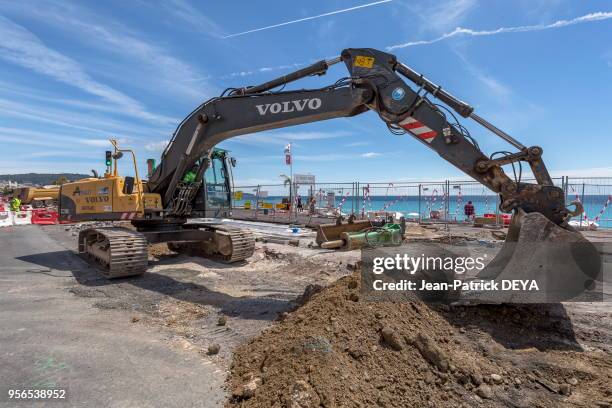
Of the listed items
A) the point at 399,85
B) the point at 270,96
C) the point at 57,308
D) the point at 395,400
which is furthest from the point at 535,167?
the point at 57,308

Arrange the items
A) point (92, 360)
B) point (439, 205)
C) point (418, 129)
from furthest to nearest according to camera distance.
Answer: point (439, 205) < point (418, 129) < point (92, 360)

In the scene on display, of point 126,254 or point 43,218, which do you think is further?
point 43,218

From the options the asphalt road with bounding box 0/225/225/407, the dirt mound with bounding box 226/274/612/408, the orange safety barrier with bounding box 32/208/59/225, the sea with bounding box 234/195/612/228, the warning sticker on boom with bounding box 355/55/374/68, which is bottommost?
the asphalt road with bounding box 0/225/225/407

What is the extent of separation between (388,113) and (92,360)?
5023 mm

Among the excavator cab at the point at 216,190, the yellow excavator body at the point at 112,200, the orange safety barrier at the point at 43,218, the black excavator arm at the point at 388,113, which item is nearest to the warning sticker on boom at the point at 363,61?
the black excavator arm at the point at 388,113

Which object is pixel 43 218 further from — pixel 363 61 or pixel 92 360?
pixel 363 61

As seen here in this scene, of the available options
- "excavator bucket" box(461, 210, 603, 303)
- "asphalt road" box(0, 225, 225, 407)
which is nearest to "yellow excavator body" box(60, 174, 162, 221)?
"asphalt road" box(0, 225, 225, 407)

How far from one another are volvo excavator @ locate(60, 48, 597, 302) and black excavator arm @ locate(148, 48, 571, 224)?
0.01m

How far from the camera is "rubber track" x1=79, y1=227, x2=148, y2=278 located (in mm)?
7746

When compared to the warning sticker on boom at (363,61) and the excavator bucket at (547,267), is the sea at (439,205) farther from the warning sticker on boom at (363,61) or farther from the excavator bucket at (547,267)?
the excavator bucket at (547,267)

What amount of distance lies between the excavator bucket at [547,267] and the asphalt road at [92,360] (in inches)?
144

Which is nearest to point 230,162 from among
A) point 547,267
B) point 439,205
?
point 547,267

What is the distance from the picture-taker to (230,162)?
9984 mm

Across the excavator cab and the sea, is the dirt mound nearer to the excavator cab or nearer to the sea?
the excavator cab
